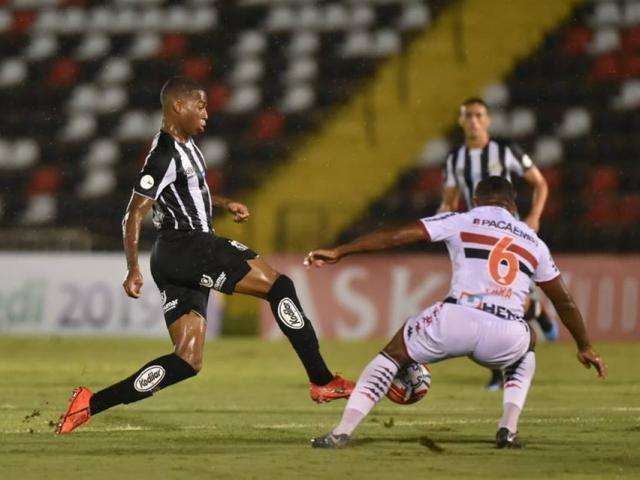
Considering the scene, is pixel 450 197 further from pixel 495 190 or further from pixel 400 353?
pixel 400 353

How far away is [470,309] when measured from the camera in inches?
264

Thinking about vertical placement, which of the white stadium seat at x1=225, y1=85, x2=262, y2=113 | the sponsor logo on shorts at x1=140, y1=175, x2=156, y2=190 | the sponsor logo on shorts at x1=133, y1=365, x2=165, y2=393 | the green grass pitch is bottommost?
the white stadium seat at x1=225, y1=85, x2=262, y2=113

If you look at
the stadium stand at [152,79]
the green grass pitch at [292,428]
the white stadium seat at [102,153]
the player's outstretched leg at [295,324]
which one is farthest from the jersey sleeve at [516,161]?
the white stadium seat at [102,153]

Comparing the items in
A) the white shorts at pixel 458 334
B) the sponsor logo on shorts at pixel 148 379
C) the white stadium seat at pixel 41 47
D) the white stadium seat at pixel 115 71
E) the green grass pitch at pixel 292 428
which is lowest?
the white stadium seat at pixel 115 71

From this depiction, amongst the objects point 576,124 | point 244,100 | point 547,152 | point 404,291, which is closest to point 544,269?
point 404,291

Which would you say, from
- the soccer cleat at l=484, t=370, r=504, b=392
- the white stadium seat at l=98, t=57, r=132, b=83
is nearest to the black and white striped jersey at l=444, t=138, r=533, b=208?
the soccer cleat at l=484, t=370, r=504, b=392

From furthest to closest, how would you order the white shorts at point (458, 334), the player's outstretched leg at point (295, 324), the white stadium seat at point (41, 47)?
the white stadium seat at point (41, 47) → the player's outstretched leg at point (295, 324) → the white shorts at point (458, 334)

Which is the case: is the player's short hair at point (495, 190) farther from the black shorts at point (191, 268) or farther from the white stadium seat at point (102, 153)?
the white stadium seat at point (102, 153)

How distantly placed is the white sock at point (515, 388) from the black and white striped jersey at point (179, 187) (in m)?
1.88

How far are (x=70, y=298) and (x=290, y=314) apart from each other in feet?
30.1

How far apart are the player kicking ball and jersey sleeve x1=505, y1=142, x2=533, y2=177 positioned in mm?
3628

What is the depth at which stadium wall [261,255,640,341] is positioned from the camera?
51.4 feet

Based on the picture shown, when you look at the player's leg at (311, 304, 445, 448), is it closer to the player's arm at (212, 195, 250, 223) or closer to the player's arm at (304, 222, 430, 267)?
the player's arm at (304, 222, 430, 267)

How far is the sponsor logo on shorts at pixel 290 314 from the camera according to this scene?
25.1 ft
